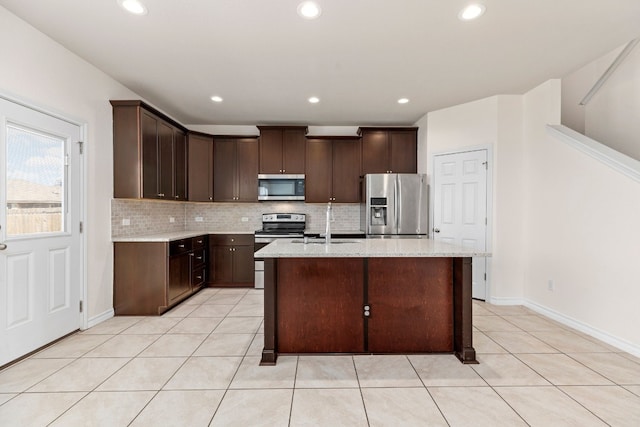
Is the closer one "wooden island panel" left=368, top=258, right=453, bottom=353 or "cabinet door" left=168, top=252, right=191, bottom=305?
"wooden island panel" left=368, top=258, right=453, bottom=353

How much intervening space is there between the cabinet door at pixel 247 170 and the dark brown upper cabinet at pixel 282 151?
147 mm

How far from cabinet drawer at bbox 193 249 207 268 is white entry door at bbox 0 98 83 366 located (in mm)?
1425

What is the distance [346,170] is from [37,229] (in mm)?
3794

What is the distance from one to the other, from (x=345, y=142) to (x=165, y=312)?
356 cm

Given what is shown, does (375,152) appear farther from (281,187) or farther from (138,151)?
(138,151)

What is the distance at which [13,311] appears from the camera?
7.46ft

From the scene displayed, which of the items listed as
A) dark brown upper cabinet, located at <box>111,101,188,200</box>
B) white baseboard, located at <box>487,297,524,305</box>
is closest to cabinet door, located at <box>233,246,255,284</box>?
dark brown upper cabinet, located at <box>111,101,188,200</box>

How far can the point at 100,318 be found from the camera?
3.14 metres

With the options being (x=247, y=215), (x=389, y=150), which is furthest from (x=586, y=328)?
(x=247, y=215)

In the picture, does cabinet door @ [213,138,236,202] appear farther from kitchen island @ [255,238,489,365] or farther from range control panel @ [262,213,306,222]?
kitchen island @ [255,238,489,365]

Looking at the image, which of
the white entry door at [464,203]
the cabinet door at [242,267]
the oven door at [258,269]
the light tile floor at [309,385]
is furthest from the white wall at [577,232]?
the cabinet door at [242,267]

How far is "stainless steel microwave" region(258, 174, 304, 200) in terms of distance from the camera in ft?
15.6

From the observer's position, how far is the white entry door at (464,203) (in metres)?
3.85

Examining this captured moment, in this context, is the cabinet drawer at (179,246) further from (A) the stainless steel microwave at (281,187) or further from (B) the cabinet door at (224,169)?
(A) the stainless steel microwave at (281,187)
